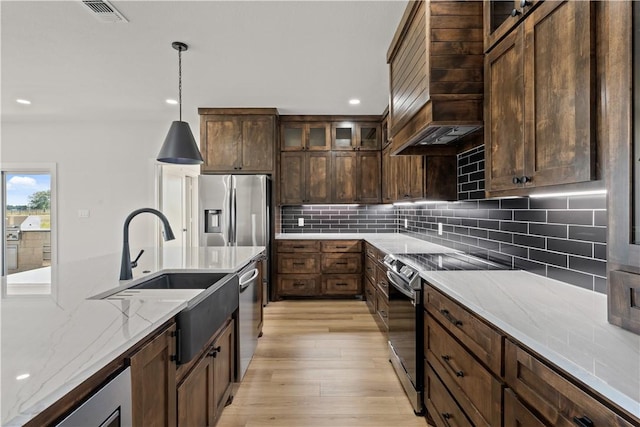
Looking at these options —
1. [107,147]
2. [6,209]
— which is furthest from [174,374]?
[6,209]

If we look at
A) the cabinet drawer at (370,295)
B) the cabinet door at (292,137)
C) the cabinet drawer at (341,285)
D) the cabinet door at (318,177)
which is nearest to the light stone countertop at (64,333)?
the cabinet drawer at (370,295)

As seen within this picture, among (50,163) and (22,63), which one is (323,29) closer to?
(22,63)

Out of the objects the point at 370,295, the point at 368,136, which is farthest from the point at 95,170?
the point at 370,295

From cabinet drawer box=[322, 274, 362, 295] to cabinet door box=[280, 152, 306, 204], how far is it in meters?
1.17

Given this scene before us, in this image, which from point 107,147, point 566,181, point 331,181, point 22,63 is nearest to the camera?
point 566,181

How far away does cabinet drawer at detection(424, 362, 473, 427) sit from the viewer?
143cm

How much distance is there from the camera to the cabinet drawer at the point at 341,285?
4324mm

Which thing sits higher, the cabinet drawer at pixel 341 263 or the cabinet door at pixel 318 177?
the cabinet door at pixel 318 177

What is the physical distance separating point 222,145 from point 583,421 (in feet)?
13.9

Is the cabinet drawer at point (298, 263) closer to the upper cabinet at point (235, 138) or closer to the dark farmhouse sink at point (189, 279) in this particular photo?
the upper cabinet at point (235, 138)

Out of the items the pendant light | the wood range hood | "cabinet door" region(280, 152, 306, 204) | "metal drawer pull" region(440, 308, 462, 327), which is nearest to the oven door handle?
"metal drawer pull" region(440, 308, 462, 327)

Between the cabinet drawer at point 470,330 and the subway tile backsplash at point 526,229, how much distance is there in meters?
0.61

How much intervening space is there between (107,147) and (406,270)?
16.0 feet

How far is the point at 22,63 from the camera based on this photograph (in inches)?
117
